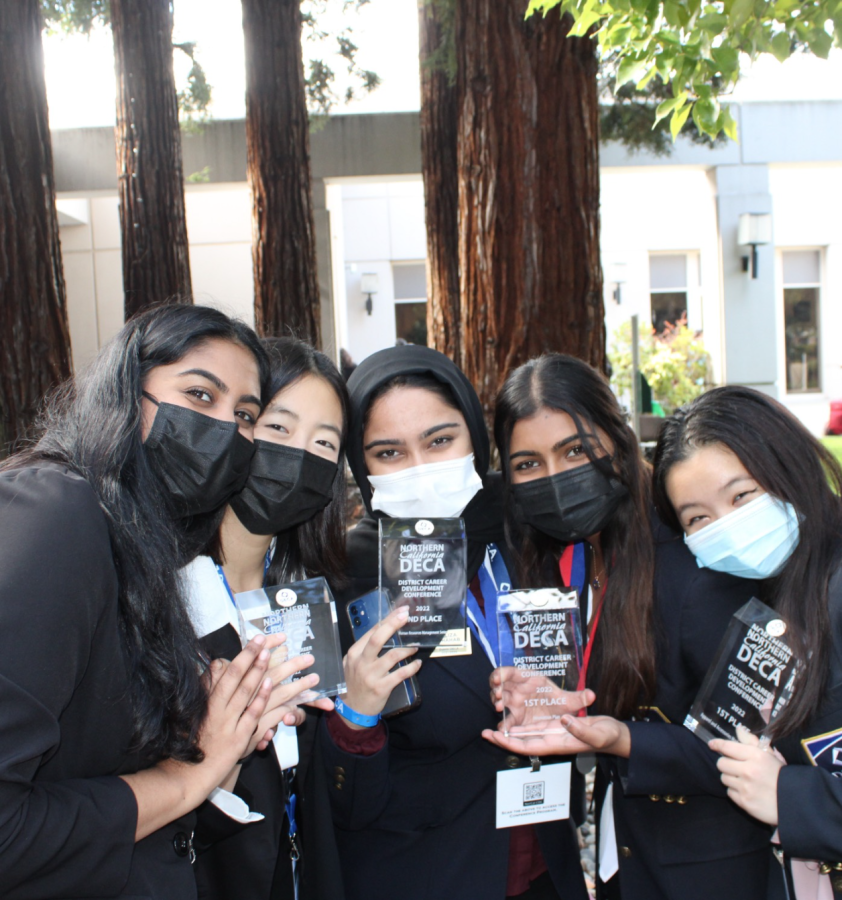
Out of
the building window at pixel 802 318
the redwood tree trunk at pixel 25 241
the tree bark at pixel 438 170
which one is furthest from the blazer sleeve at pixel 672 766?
the building window at pixel 802 318

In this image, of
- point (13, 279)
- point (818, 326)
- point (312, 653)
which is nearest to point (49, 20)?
point (13, 279)

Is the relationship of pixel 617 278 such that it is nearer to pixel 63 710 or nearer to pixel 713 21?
pixel 713 21

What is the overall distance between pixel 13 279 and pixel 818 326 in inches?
821

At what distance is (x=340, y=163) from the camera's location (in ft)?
40.5

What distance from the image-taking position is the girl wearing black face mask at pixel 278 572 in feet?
6.63

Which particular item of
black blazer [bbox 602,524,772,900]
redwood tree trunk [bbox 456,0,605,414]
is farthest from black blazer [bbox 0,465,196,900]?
redwood tree trunk [bbox 456,0,605,414]

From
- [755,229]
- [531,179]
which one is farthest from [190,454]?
[755,229]

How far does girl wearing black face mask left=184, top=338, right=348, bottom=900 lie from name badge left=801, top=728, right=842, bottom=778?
47.8 inches

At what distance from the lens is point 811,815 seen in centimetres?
178

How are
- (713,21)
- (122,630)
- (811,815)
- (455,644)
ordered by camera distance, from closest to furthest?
(122,630), (811,815), (455,644), (713,21)

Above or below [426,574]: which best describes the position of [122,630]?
above

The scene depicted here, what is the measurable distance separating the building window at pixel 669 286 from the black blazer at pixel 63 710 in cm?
2043

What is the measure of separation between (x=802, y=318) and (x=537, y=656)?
2125cm

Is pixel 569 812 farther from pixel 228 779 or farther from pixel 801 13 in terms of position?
pixel 801 13
